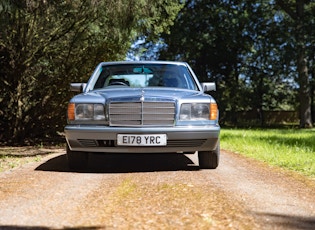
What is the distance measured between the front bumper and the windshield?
3.84 ft

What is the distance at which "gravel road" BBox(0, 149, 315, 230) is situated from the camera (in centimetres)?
303

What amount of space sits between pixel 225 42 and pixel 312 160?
71.6 ft

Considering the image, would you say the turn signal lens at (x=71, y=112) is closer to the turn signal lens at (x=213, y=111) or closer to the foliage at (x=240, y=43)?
the turn signal lens at (x=213, y=111)

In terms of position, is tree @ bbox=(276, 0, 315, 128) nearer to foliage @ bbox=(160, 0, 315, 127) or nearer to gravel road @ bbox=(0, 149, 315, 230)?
foliage @ bbox=(160, 0, 315, 127)

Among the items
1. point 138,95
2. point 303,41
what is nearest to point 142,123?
Result: point 138,95

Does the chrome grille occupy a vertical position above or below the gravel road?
above

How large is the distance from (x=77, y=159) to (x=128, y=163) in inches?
40.4

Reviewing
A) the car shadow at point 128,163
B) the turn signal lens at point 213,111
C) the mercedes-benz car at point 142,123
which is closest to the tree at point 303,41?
the car shadow at point 128,163

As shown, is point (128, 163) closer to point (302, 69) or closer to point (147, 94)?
point (147, 94)

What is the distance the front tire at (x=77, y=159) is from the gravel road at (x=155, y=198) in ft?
0.42

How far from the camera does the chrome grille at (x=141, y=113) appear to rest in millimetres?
5379

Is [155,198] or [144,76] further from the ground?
[144,76]

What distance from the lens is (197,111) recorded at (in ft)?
17.9

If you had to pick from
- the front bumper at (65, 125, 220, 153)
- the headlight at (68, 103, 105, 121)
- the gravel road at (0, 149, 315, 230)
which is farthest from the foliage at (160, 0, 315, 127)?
the headlight at (68, 103, 105, 121)
